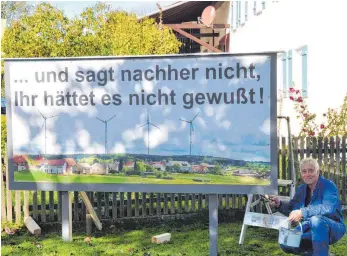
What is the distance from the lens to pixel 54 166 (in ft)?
23.4

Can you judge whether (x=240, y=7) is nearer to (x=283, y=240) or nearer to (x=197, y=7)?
(x=197, y=7)

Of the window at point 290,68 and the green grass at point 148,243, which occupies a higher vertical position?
the window at point 290,68

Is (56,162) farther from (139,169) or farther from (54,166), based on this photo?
(139,169)

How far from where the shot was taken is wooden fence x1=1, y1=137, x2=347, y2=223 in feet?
27.7

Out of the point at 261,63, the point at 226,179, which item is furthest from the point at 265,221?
the point at 261,63

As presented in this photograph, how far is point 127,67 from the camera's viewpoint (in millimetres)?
6887

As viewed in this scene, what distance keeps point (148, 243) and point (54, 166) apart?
1.44 metres

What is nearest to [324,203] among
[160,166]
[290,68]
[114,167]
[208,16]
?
[160,166]

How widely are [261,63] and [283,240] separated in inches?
73.5

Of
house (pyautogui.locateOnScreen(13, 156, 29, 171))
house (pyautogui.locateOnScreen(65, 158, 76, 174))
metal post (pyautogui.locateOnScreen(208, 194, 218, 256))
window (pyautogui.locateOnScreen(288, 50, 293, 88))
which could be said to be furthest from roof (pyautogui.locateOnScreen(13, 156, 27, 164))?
Result: window (pyautogui.locateOnScreen(288, 50, 293, 88))

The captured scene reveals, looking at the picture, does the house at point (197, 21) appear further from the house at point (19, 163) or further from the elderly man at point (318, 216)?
the elderly man at point (318, 216)

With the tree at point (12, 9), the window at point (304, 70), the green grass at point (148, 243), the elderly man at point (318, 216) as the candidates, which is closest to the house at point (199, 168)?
the green grass at point (148, 243)

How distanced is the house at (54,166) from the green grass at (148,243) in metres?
0.88

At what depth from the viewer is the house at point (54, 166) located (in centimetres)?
709
